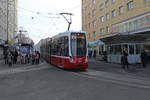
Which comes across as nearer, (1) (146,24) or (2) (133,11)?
(1) (146,24)

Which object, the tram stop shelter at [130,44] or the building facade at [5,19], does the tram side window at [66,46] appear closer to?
the tram stop shelter at [130,44]

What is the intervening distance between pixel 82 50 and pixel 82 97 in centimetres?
747

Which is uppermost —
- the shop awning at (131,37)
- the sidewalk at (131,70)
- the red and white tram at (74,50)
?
the shop awning at (131,37)

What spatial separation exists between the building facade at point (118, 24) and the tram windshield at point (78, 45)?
596 centimetres

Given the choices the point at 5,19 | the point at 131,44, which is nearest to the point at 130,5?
the point at 131,44

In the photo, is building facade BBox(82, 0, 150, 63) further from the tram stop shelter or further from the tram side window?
the tram side window

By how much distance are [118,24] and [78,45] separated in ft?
72.2

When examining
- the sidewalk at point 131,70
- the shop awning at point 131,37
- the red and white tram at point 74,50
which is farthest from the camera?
the shop awning at point 131,37

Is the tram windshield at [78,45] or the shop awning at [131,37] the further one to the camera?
the shop awning at [131,37]

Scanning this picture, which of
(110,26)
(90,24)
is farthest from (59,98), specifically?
(90,24)

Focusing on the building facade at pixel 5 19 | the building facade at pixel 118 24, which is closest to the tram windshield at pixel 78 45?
the building facade at pixel 118 24

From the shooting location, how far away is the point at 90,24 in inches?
1912

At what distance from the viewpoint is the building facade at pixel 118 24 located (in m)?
18.8

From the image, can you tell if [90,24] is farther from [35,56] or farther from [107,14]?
[35,56]
